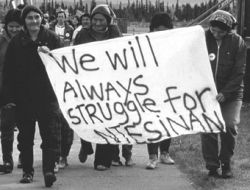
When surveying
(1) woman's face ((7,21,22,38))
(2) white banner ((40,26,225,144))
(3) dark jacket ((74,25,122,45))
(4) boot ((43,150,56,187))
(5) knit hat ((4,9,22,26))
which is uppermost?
(5) knit hat ((4,9,22,26))

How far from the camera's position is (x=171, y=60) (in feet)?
24.7

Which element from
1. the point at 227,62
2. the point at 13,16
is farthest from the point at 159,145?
the point at 13,16

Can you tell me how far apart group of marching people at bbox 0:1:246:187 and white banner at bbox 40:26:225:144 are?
18 centimetres

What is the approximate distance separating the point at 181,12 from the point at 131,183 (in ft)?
50.4

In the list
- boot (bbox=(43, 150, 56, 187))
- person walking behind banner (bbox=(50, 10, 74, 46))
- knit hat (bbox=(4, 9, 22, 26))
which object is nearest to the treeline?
person walking behind banner (bbox=(50, 10, 74, 46))

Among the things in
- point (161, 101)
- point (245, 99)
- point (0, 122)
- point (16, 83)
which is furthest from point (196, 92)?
point (245, 99)

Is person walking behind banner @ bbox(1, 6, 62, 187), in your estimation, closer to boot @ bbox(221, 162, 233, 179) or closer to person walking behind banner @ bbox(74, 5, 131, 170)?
person walking behind banner @ bbox(74, 5, 131, 170)

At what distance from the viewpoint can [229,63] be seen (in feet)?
26.3

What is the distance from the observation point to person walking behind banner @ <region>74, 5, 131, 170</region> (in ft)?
28.0

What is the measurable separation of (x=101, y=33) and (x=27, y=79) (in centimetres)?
129

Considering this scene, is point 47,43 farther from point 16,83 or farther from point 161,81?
point 161,81

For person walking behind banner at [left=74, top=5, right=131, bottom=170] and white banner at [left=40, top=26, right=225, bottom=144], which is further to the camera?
person walking behind banner at [left=74, top=5, right=131, bottom=170]

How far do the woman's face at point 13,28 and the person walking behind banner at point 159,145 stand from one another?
156 centimetres

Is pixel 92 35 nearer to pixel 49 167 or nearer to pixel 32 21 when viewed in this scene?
pixel 32 21
